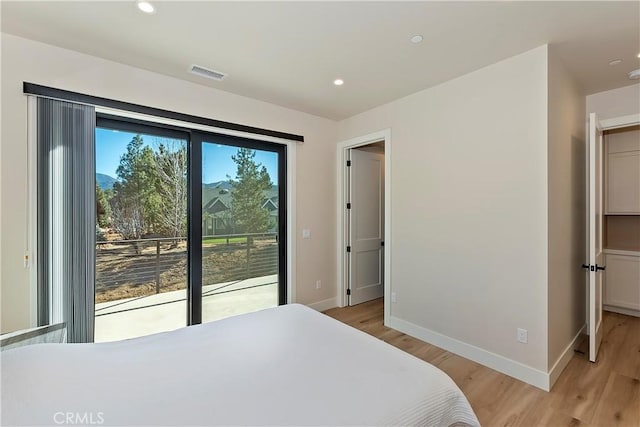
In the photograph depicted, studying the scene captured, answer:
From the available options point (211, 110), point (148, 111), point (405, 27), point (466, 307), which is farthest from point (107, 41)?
point (466, 307)

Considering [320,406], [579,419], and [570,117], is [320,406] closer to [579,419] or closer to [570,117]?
[579,419]

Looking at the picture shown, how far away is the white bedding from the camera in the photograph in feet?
3.35

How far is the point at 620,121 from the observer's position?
Answer: 2809mm

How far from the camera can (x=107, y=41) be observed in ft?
7.04

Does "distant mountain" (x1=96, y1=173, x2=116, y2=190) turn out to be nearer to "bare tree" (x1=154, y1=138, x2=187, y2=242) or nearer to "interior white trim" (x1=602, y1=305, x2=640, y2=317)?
"bare tree" (x1=154, y1=138, x2=187, y2=242)

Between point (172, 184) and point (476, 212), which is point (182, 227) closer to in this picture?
point (172, 184)

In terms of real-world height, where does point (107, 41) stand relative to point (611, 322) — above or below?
above

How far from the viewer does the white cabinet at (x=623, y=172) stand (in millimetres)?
3451

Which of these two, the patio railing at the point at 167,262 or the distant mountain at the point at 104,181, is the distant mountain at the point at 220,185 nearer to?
the patio railing at the point at 167,262

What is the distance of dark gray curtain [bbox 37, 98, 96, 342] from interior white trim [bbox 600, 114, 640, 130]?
4.75 meters

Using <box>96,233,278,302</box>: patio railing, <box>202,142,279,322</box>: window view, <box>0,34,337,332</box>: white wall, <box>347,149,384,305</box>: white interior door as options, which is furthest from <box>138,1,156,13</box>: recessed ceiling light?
<box>347,149,384,305</box>: white interior door

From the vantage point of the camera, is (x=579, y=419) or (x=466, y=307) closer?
(x=579, y=419)

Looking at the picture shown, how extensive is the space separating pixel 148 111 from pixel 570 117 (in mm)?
3901

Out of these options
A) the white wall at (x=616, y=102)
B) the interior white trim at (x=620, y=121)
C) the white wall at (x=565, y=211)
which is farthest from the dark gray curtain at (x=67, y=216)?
the white wall at (x=616, y=102)
